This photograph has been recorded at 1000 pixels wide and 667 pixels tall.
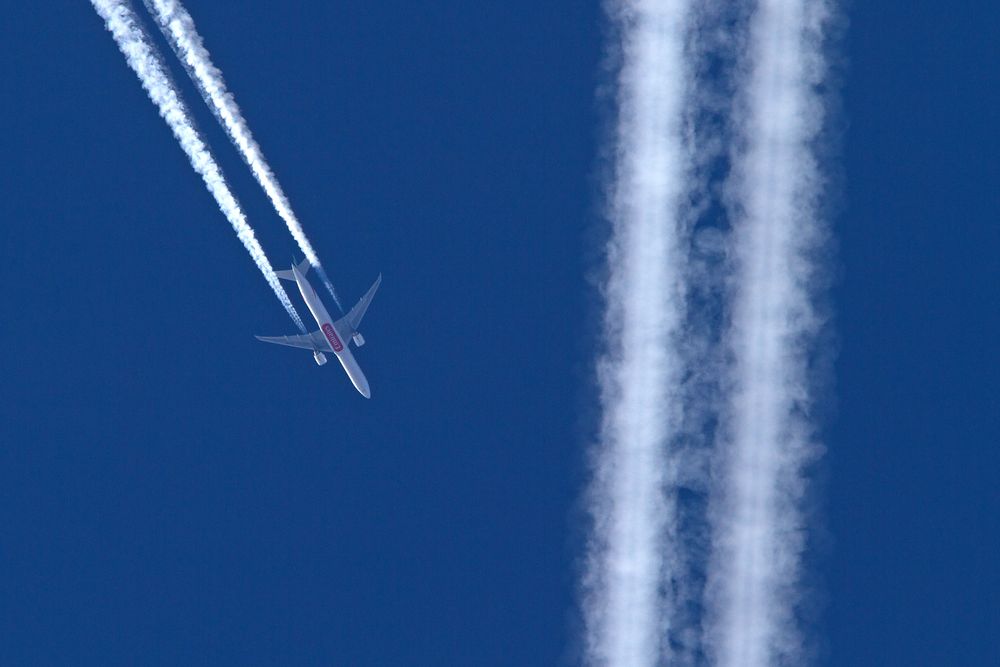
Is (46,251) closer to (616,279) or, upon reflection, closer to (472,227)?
(472,227)

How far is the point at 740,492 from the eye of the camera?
33438mm

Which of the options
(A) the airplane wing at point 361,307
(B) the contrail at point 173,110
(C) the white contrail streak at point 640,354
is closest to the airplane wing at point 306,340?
(B) the contrail at point 173,110

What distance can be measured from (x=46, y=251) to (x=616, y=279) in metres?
14.9

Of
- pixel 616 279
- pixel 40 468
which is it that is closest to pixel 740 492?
pixel 616 279

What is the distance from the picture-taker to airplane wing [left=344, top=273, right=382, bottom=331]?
34.1 metres

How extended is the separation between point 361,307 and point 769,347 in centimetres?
1030

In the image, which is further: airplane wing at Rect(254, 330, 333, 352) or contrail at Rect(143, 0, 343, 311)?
airplane wing at Rect(254, 330, 333, 352)

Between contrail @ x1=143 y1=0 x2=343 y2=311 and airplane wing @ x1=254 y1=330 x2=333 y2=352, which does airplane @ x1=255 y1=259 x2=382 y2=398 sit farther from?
contrail @ x1=143 y1=0 x2=343 y2=311

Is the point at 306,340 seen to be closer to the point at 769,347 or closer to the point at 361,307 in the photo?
the point at 361,307

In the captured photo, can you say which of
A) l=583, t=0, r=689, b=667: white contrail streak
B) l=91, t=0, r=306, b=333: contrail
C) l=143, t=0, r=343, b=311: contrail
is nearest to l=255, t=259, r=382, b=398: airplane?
l=143, t=0, r=343, b=311: contrail

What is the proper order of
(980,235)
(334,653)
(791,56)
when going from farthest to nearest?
(334,653) < (980,235) < (791,56)

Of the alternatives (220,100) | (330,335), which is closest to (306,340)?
(330,335)

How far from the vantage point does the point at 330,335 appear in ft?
112

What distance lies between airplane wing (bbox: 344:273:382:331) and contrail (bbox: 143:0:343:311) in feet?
1.14
